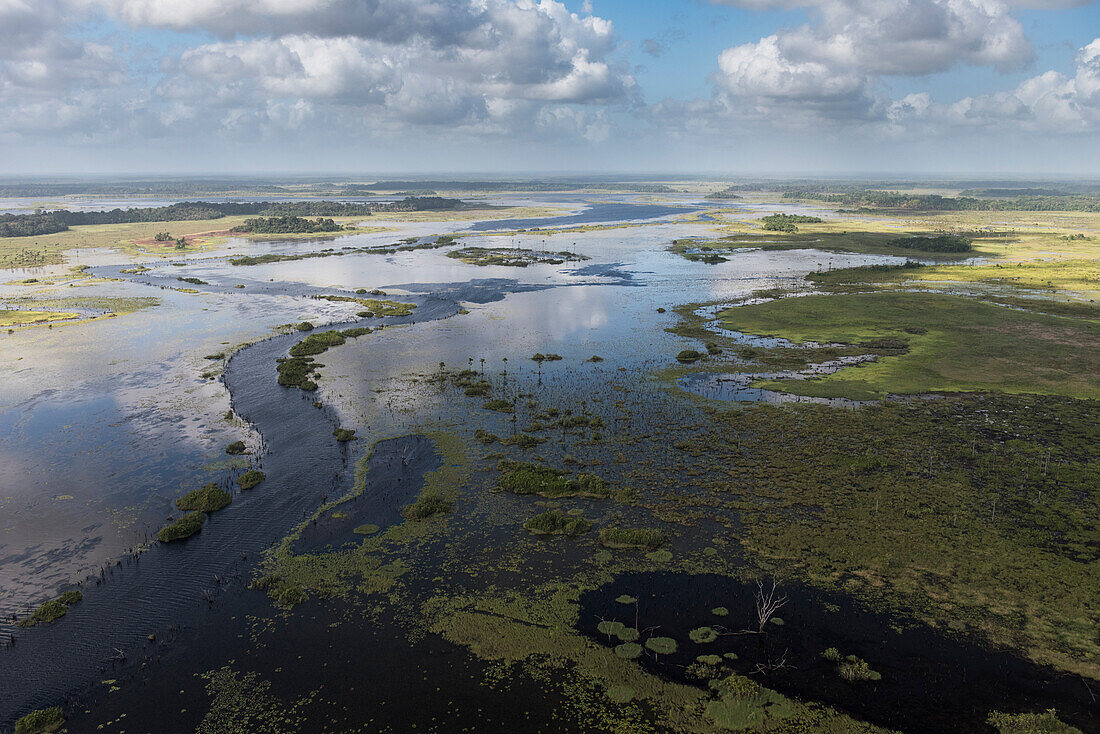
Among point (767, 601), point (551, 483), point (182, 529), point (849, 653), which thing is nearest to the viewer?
point (849, 653)

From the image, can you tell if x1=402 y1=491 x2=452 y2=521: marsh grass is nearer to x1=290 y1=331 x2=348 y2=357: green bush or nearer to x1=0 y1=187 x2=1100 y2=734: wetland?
x1=0 y1=187 x2=1100 y2=734: wetland

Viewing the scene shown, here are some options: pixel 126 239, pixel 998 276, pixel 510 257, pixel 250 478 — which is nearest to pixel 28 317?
pixel 250 478

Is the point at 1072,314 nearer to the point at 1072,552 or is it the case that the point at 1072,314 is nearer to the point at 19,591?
the point at 1072,552

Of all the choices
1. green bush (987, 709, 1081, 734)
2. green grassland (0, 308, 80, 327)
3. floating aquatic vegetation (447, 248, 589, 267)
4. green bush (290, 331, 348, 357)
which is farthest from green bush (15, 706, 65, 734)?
floating aquatic vegetation (447, 248, 589, 267)

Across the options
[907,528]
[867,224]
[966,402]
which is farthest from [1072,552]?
[867,224]

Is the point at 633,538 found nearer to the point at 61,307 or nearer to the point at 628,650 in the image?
the point at 628,650

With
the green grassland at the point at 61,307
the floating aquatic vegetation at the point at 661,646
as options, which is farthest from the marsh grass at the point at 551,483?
the green grassland at the point at 61,307
